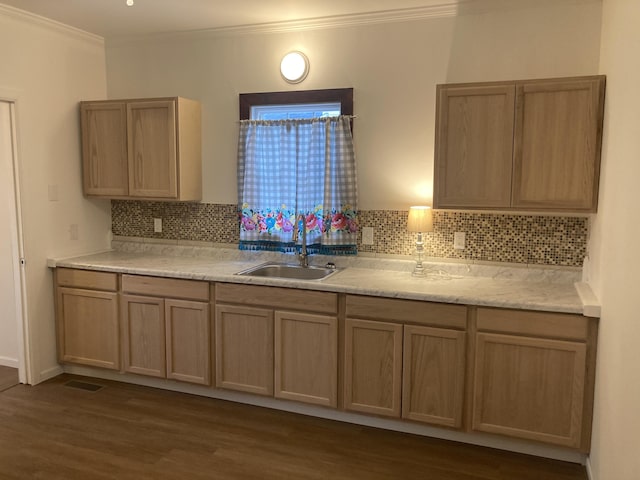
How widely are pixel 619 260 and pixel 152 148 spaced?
3.03 meters

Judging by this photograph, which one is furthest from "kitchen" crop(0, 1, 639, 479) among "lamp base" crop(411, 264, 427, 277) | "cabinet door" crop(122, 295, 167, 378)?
"cabinet door" crop(122, 295, 167, 378)

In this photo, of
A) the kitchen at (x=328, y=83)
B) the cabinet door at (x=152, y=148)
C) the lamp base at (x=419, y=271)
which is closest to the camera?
the kitchen at (x=328, y=83)

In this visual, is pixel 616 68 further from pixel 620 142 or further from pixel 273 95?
pixel 273 95

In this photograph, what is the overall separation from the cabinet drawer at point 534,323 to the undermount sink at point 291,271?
1.14 m

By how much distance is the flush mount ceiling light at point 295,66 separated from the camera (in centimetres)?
356

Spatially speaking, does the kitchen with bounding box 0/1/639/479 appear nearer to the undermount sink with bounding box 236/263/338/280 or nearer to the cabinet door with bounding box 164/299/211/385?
the undermount sink with bounding box 236/263/338/280

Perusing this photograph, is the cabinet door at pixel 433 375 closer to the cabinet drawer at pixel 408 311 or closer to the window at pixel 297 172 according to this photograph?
the cabinet drawer at pixel 408 311

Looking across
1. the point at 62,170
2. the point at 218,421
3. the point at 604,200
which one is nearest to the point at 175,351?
the point at 218,421

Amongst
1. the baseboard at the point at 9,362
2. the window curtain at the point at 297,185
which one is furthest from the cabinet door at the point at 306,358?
the baseboard at the point at 9,362

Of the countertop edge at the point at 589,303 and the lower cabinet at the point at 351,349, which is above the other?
the countertop edge at the point at 589,303

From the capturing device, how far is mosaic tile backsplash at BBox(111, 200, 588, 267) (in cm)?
310

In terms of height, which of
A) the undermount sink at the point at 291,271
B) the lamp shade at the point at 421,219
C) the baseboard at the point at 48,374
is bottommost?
the baseboard at the point at 48,374

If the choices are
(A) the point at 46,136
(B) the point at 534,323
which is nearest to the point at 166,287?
(A) the point at 46,136

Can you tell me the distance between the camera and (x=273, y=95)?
12.0ft
